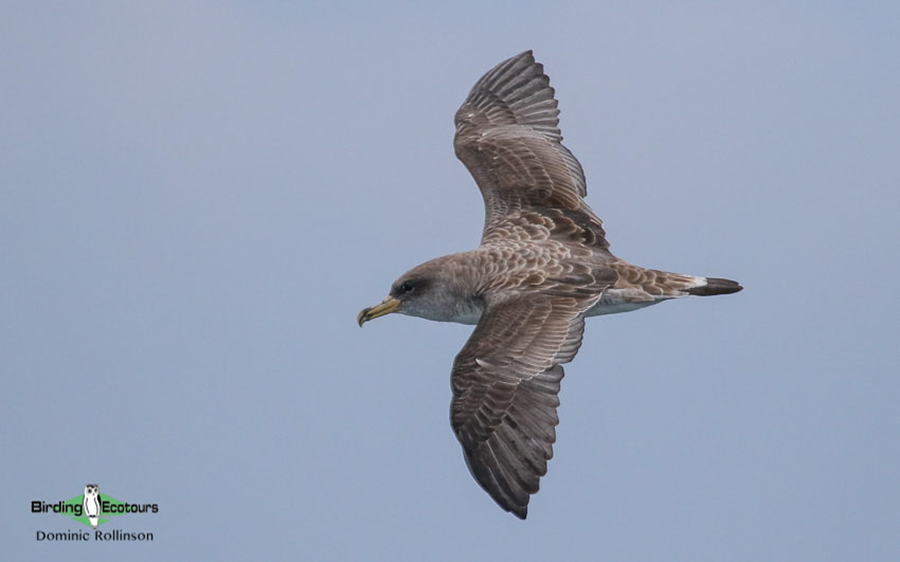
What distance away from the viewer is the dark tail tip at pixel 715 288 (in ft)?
58.2

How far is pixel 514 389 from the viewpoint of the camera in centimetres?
1612

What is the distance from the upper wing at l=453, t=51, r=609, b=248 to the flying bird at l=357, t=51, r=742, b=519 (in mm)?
13

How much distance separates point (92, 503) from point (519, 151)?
6931 mm

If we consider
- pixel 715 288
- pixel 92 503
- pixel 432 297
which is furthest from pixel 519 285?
pixel 92 503

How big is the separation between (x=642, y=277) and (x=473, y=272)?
1.88 m

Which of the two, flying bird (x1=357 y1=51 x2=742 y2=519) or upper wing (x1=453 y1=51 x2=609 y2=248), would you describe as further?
upper wing (x1=453 y1=51 x2=609 y2=248)

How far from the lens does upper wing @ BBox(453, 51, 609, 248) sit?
19.3 meters

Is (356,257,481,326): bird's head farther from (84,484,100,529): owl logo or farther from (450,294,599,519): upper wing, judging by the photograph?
(84,484,100,529): owl logo

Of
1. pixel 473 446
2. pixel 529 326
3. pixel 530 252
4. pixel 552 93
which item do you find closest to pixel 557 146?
pixel 552 93

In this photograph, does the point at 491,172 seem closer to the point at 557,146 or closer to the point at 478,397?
the point at 557,146

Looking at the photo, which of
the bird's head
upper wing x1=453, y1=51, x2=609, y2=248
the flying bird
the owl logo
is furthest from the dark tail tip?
the owl logo

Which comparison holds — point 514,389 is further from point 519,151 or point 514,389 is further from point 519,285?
point 519,151

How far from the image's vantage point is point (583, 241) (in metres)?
18.6

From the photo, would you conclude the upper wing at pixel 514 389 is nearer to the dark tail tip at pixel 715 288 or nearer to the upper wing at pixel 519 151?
the dark tail tip at pixel 715 288
